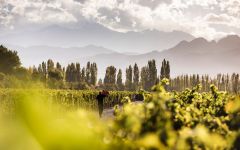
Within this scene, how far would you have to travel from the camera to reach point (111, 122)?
2066mm

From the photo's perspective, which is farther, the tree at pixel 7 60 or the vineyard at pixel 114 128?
the tree at pixel 7 60

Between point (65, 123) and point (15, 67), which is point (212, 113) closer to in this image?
point (65, 123)

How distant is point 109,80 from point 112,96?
A: 81795mm

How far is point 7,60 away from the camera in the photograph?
280 feet

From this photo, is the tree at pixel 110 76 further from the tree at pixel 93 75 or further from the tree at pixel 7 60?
the tree at pixel 7 60

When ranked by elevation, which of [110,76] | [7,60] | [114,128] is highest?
[7,60]

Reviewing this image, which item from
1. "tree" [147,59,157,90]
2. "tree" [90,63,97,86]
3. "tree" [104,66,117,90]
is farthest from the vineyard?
"tree" [104,66,117,90]

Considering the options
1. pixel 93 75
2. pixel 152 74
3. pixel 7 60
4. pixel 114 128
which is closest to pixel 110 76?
pixel 93 75

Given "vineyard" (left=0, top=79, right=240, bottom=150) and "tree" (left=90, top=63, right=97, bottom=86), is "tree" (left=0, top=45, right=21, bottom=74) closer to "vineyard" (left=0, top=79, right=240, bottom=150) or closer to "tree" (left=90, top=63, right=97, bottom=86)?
"tree" (left=90, top=63, right=97, bottom=86)

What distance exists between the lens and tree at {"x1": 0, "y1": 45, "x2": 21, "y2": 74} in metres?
84.7

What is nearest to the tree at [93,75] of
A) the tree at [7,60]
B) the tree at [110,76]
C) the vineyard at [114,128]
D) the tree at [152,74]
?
the tree at [110,76]

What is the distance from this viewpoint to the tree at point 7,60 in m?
84.7

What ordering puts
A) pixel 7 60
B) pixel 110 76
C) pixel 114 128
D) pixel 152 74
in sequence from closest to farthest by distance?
1. pixel 114 128
2. pixel 7 60
3. pixel 152 74
4. pixel 110 76

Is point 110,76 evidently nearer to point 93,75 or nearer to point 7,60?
point 93,75
